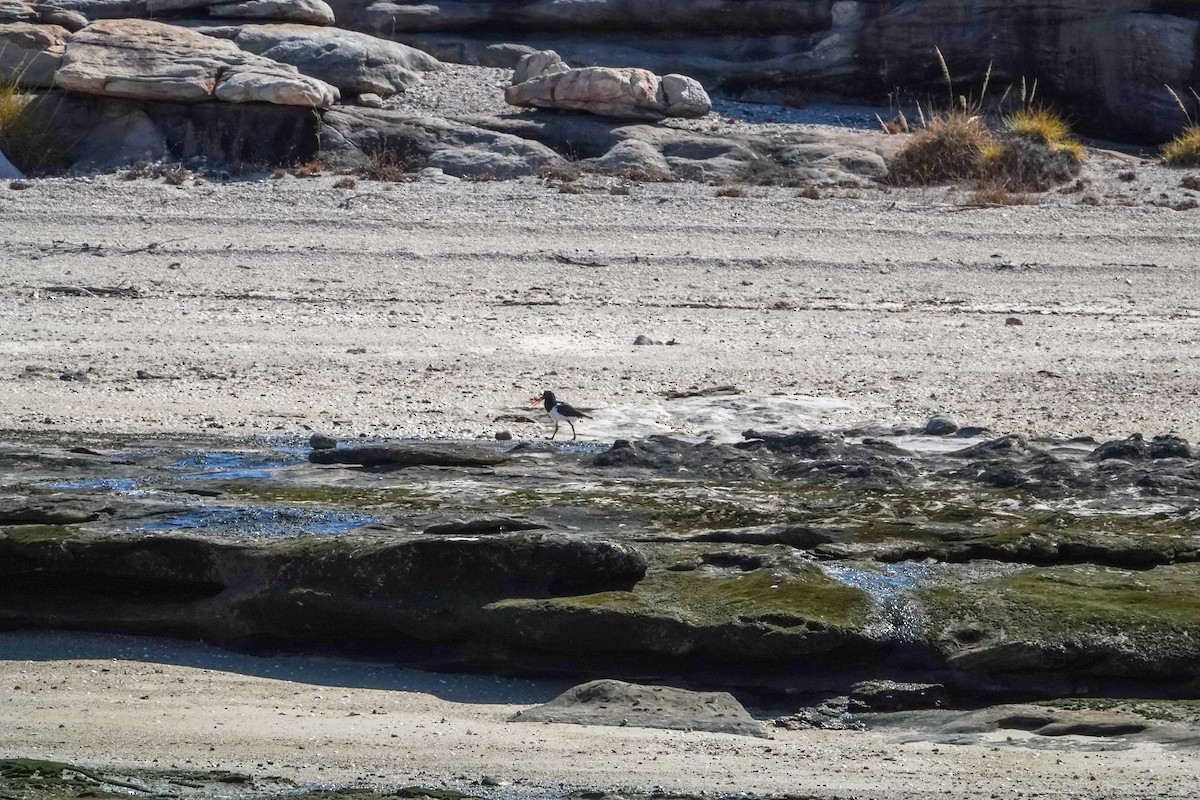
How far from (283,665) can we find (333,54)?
15835mm

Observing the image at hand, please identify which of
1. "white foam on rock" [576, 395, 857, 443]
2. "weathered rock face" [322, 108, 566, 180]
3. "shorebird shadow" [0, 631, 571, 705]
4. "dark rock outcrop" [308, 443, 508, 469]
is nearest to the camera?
"shorebird shadow" [0, 631, 571, 705]

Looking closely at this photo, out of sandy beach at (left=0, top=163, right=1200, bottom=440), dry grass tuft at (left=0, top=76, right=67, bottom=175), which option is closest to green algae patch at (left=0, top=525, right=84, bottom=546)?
sandy beach at (left=0, top=163, right=1200, bottom=440)

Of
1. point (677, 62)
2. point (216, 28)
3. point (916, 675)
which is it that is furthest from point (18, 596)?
point (677, 62)

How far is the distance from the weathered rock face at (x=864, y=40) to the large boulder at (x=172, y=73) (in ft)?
17.2

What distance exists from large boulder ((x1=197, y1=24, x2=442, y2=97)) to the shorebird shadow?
1508cm

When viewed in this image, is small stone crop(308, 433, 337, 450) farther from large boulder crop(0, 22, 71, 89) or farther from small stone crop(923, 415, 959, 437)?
large boulder crop(0, 22, 71, 89)

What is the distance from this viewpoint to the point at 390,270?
14.9 m

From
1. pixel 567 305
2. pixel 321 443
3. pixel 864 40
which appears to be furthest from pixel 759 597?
pixel 864 40

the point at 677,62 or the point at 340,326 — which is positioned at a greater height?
the point at 677,62

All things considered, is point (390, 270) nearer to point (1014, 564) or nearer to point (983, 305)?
point (983, 305)

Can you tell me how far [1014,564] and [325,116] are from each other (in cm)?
1448

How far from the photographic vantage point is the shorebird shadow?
6.33 m

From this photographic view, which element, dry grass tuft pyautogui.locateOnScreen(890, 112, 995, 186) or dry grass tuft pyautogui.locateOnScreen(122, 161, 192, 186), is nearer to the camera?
dry grass tuft pyautogui.locateOnScreen(122, 161, 192, 186)

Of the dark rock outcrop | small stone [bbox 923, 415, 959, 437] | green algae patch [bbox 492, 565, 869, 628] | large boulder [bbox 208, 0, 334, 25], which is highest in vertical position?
large boulder [bbox 208, 0, 334, 25]
